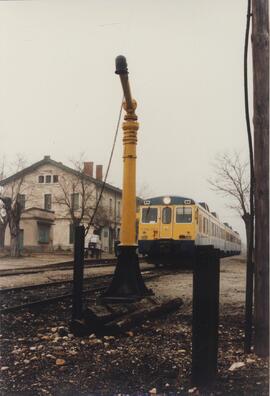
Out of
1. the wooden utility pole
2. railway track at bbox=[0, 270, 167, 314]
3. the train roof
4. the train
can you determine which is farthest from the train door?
the wooden utility pole

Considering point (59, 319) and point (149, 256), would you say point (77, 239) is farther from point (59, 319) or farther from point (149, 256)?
point (149, 256)

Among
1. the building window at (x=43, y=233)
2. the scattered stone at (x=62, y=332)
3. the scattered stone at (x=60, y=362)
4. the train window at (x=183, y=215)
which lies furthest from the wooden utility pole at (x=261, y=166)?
the building window at (x=43, y=233)

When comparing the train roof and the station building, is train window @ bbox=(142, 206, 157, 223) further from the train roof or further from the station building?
the station building

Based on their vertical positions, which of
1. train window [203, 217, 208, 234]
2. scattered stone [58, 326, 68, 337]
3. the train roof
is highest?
the train roof

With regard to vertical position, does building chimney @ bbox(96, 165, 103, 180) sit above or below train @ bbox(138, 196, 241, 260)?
above

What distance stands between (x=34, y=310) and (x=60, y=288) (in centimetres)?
321

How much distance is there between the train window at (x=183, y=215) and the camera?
19.0 meters

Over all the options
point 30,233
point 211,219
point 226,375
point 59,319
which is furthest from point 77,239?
point 30,233

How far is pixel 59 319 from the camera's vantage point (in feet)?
20.8

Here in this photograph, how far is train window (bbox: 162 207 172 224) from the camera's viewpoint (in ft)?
63.5

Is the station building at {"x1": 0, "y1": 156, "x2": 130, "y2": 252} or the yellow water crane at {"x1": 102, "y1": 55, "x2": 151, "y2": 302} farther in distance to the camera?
the station building at {"x1": 0, "y1": 156, "x2": 130, "y2": 252}

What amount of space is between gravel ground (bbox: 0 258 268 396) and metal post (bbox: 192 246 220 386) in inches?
5.1

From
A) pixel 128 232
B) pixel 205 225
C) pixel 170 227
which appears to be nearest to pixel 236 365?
pixel 128 232

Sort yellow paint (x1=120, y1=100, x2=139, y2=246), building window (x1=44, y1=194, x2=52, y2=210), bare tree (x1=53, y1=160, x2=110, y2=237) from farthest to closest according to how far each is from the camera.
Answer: building window (x1=44, y1=194, x2=52, y2=210)
bare tree (x1=53, y1=160, x2=110, y2=237)
yellow paint (x1=120, y1=100, x2=139, y2=246)
